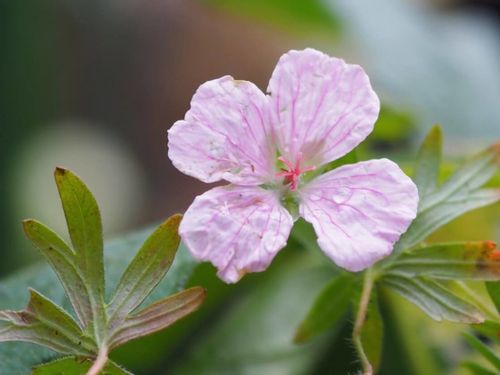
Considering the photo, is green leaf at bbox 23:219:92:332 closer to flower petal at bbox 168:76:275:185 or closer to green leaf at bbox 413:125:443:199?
flower petal at bbox 168:76:275:185

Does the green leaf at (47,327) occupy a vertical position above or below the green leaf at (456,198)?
above

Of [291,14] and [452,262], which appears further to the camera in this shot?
[291,14]

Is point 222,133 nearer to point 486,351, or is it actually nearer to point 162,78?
point 486,351

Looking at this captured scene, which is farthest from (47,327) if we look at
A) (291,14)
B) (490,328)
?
(291,14)

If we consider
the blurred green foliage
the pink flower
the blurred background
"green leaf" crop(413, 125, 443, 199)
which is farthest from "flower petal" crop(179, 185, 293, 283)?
the blurred green foliage

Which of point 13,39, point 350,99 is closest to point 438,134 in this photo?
point 350,99

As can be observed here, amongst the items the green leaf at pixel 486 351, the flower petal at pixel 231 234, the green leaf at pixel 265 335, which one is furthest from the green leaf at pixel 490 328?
the green leaf at pixel 265 335

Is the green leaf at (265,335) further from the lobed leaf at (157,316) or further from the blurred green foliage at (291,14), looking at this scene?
the blurred green foliage at (291,14)
